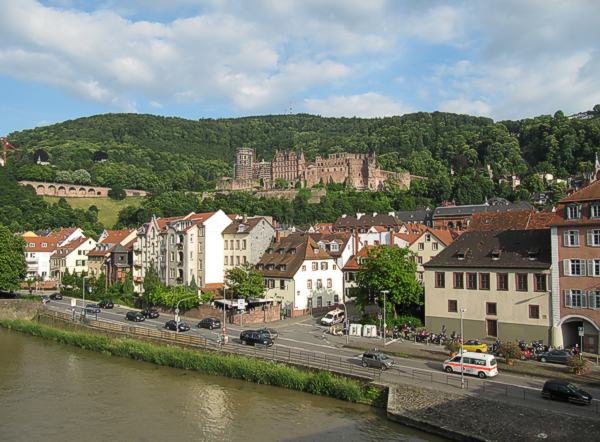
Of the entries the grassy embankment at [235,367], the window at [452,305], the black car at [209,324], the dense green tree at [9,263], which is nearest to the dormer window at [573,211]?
the window at [452,305]

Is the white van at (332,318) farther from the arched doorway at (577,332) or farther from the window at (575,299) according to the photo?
the window at (575,299)

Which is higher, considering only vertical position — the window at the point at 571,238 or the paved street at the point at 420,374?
the window at the point at 571,238

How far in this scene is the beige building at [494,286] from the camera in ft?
137

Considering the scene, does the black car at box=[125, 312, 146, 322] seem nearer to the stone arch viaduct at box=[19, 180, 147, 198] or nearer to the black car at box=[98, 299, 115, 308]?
the black car at box=[98, 299, 115, 308]

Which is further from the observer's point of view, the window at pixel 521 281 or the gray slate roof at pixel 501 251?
the gray slate roof at pixel 501 251

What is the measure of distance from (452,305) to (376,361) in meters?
13.0

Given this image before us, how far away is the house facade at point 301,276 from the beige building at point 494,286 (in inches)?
678

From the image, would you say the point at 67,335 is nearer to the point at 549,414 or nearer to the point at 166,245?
the point at 166,245

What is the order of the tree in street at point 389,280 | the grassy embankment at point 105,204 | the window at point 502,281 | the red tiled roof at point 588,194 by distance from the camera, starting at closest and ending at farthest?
Result: the red tiled roof at point 588,194 → the window at point 502,281 → the tree in street at point 389,280 → the grassy embankment at point 105,204

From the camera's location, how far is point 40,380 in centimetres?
4072

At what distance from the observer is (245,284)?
5891 cm

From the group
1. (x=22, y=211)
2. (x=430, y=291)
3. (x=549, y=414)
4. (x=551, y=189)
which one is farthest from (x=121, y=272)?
(x=551, y=189)

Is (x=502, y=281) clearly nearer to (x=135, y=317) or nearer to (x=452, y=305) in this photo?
(x=452, y=305)

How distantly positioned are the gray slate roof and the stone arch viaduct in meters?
160
